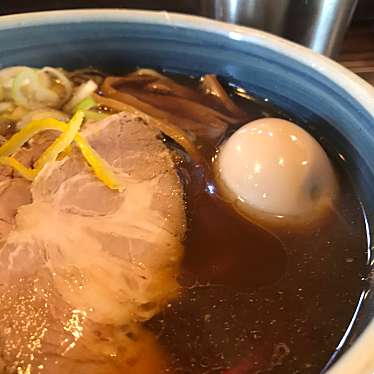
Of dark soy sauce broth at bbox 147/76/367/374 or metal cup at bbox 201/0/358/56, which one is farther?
metal cup at bbox 201/0/358/56

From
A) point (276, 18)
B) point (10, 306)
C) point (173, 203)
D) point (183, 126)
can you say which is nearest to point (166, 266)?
point (173, 203)

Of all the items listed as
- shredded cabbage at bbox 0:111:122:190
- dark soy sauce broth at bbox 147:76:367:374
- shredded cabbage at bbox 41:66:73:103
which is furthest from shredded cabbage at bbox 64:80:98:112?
dark soy sauce broth at bbox 147:76:367:374

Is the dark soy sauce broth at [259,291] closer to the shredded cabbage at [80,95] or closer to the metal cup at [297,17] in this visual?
the shredded cabbage at [80,95]

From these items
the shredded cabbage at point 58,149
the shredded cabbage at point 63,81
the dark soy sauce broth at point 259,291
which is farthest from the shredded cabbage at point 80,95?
the dark soy sauce broth at point 259,291

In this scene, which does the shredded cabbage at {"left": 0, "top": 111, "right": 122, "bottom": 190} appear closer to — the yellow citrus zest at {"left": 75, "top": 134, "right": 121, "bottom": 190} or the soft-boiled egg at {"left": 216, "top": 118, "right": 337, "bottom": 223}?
the yellow citrus zest at {"left": 75, "top": 134, "right": 121, "bottom": 190}

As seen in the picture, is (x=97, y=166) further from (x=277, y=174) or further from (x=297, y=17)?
(x=297, y=17)

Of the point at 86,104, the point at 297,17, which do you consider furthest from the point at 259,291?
the point at 297,17
